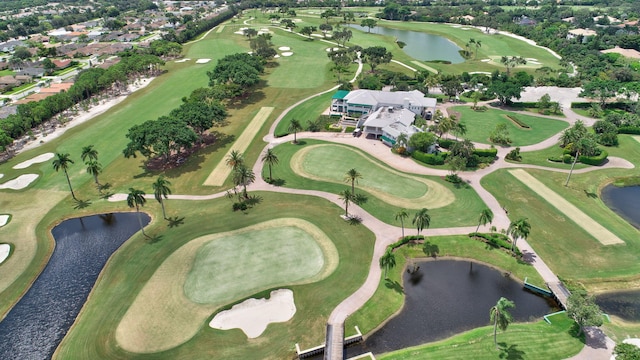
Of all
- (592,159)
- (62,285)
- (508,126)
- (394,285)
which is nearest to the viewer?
(394,285)

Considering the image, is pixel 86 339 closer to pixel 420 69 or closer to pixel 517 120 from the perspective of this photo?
pixel 517 120

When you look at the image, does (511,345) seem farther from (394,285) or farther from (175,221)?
(175,221)

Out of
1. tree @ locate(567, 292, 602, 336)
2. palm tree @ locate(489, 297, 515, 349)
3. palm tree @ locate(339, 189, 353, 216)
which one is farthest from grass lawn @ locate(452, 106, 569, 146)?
palm tree @ locate(489, 297, 515, 349)

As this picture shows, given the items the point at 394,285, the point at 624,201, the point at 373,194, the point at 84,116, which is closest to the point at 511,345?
the point at 394,285

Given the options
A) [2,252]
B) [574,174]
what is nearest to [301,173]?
[2,252]

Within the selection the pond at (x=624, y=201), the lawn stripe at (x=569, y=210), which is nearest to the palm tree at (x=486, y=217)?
the lawn stripe at (x=569, y=210)

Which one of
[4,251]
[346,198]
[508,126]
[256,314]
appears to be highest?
[346,198]
